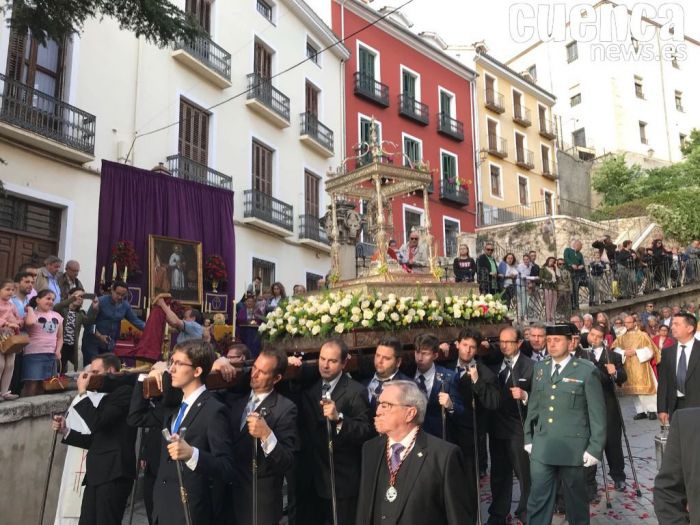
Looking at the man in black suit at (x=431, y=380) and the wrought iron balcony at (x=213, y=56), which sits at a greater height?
the wrought iron balcony at (x=213, y=56)

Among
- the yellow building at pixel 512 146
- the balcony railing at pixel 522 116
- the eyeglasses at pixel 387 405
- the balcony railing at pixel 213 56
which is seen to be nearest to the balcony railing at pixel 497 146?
the yellow building at pixel 512 146

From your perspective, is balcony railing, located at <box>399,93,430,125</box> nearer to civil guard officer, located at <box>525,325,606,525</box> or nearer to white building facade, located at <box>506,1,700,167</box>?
white building facade, located at <box>506,1,700,167</box>

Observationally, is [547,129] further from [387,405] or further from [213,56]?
[387,405]

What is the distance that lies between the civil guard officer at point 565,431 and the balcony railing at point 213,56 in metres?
13.1

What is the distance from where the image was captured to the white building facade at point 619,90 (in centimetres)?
3725

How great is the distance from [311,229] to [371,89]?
696 cm

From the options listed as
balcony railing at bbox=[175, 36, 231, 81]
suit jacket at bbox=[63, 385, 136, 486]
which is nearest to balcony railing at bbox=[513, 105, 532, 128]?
balcony railing at bbox=[175, 36, 231, 81]

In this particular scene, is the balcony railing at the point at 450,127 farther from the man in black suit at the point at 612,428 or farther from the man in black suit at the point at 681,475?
the man in black suit at the point at 681,475

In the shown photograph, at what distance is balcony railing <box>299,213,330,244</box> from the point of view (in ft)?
61.8

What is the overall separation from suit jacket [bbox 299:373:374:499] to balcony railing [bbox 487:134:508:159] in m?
25.0

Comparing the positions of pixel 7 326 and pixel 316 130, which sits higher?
pixel 316 130

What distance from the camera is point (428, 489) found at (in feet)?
9.27

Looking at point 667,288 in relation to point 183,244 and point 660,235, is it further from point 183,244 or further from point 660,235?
point 183,244

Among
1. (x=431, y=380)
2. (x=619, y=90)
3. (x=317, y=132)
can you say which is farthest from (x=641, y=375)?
(x=619, y=90)
